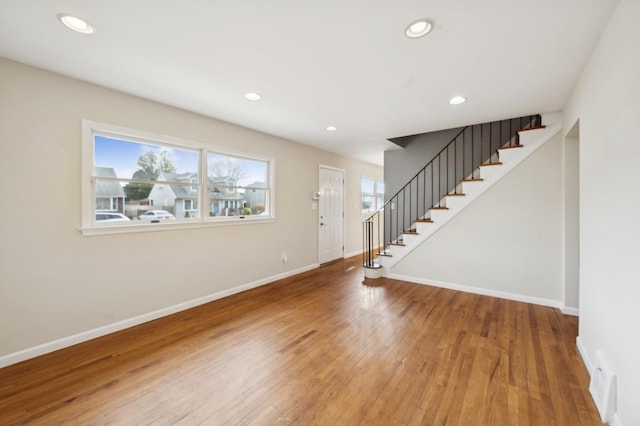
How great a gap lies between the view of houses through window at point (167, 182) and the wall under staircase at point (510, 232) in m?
3.17

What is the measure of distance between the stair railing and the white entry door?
965mm

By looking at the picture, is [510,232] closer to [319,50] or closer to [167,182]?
[319,50]

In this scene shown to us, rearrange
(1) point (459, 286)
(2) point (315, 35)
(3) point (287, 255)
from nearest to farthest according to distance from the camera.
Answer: (2) point (315, 35) < (1) point (459, 286) < (3) point (287, 255)

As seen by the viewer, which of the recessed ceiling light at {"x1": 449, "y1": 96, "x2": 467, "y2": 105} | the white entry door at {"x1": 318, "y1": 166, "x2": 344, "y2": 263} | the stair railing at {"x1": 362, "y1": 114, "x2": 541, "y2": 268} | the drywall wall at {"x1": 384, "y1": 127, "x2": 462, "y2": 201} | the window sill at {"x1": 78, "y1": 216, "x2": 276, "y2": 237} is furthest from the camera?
the white entry door at {"x1": 318, "y1": 166, "x2": 344, "y2": 263}

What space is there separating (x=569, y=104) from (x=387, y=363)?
3425 mm

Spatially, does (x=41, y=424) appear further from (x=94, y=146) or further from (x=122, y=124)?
(x=122, y=124)

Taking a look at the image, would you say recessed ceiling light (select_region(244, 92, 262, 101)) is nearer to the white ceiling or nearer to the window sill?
the white ceiling

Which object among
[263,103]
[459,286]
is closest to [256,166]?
[263,103]

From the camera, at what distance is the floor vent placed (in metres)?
1.61

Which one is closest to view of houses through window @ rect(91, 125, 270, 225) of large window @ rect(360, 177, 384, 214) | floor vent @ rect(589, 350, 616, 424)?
large window @ rect(360, 177, 384, 214)

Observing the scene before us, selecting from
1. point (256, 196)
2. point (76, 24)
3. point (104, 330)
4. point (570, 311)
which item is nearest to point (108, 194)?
point (104, 330)

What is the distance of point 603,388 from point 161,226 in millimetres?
4140

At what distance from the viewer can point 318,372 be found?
2.13m

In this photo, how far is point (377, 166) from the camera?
27.0ft
